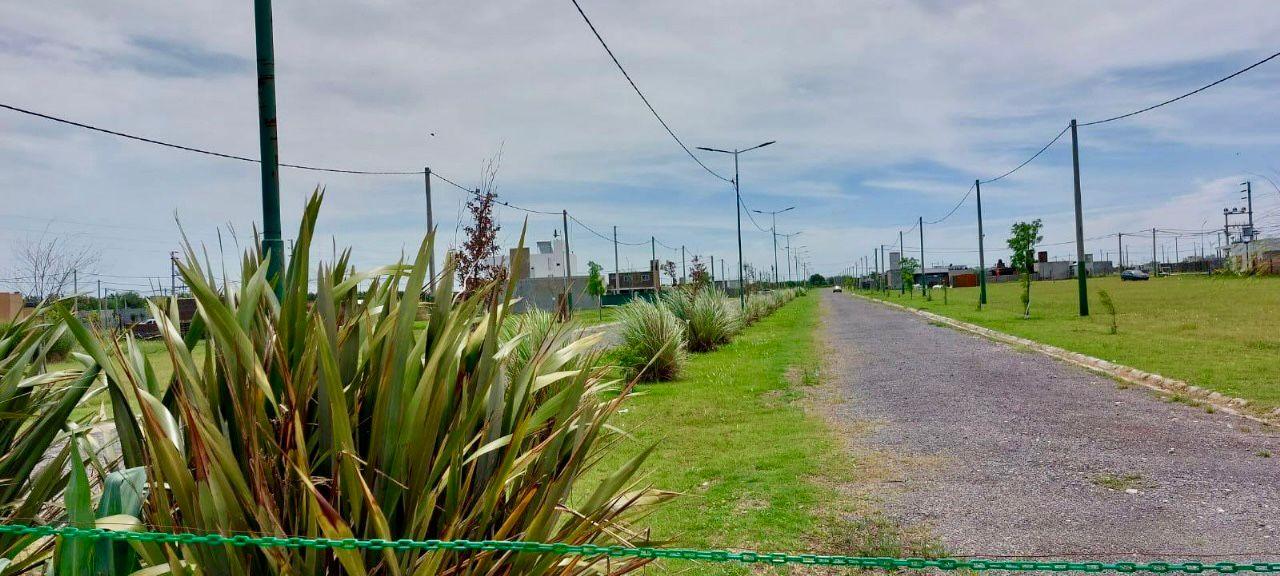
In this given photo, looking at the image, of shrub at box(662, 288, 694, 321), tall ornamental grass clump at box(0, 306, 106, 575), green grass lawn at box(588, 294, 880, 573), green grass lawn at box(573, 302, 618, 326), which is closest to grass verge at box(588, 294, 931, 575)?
green grass lawn at box(588, 294, 880, 573)

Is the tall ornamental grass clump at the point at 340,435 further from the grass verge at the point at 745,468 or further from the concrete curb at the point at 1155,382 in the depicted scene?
the concrete curb at the point at 1155,382

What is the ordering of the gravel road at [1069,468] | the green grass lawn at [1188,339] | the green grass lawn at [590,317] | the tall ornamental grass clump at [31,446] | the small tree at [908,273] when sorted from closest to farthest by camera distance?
the tall ornamental grass clump at [31,446], the gravel road at [1069,468], the green grass lawn at [590,317], the green grass lawn at [1188,339], the small tree at [908,273]

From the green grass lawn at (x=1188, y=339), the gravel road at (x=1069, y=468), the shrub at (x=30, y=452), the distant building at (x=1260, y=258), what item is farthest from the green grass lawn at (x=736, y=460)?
the distant building at (x=1260, y=258)

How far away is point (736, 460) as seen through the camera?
8.34 metres

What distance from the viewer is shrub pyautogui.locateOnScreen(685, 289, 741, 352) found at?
22.1 meters

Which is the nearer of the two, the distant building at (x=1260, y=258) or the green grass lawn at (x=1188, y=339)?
the green grass lawn at (x=1188, y=339)

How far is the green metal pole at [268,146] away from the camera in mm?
3828

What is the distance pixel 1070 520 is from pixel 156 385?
5.30m

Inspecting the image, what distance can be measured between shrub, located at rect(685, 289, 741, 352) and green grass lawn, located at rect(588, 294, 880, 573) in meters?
5.52

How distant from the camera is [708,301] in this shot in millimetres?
23344

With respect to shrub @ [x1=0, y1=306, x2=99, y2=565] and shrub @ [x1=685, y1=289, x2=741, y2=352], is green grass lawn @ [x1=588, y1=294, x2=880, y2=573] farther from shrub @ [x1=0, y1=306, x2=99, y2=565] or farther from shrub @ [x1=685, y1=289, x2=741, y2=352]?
shrub @ [x1=685, y1=289, x2=741, y2=352]

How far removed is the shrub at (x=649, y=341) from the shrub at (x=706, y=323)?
3.76 meters

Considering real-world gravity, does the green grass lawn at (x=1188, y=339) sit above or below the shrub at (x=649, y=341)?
below

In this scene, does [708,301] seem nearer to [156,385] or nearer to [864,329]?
[864,329]
